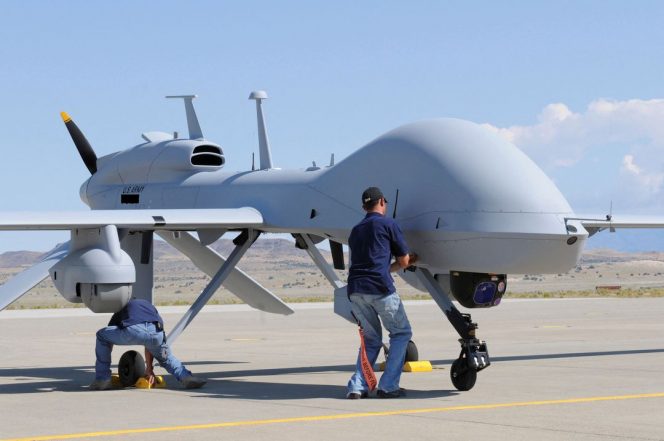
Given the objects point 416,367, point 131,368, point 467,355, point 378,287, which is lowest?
point 416,367

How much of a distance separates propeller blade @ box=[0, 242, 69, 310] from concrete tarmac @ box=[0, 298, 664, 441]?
1.09 metres

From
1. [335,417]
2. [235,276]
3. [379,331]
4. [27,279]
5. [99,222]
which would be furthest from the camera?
[235,276]

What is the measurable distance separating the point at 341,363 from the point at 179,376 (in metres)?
4.33

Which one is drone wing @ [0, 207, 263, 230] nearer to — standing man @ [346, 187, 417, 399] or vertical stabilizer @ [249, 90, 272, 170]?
vertical stabilizer @ [249, 90, 272, 170]

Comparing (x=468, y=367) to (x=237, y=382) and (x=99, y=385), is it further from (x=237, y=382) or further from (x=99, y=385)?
(x=99, y=385)

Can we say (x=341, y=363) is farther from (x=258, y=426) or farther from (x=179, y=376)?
(x=258, y=426)

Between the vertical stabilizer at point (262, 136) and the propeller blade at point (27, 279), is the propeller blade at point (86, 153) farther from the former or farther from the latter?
the propeller blade at point (27, 279)

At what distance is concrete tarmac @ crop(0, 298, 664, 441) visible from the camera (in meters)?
10.2

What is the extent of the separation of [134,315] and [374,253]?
3.19 m

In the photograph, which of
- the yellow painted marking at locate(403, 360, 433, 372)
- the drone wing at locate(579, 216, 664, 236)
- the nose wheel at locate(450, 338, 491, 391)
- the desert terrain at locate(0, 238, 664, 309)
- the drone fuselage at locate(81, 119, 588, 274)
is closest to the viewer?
the nose wheel at locate(450, 338, 491, 391)

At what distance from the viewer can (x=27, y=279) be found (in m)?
14.8

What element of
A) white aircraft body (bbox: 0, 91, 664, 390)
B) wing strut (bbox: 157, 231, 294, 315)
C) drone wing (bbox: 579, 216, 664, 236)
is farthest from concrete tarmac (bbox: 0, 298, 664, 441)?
drone wing (bbox: 579, 216, 664, 236)

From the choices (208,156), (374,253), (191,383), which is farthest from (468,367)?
(208,156)

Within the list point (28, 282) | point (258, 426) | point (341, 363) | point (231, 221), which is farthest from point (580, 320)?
point (258, 426)
